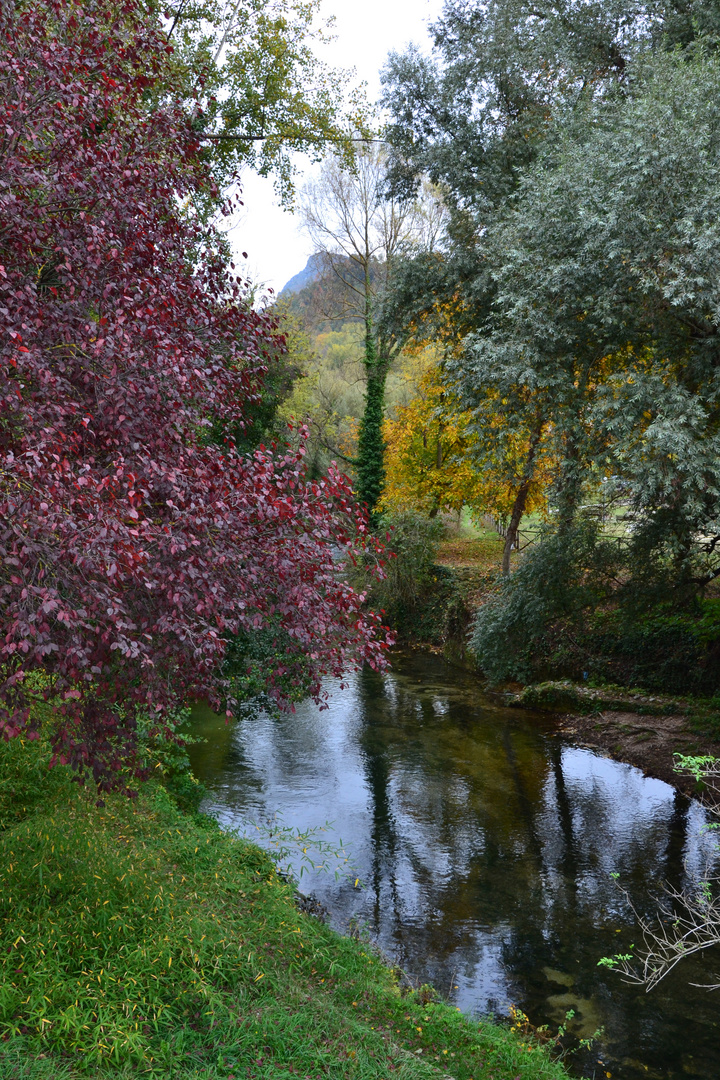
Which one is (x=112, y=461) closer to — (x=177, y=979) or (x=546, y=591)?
(x=177, y=979)

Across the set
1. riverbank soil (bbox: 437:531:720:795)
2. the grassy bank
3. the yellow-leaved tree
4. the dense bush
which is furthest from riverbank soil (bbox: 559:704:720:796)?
the grassy bank

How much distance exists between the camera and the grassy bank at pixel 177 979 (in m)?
4.53

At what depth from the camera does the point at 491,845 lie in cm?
1042

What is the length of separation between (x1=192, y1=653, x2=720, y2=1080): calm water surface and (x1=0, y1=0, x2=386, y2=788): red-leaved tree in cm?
395

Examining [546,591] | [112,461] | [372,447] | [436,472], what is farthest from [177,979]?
[372,447]

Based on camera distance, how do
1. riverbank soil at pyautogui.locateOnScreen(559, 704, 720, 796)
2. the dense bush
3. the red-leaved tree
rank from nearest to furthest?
the red-leaved tree → riverbank soil at pyautogui.locateOnScreen(559, 704, 720, 796) → the dense bush

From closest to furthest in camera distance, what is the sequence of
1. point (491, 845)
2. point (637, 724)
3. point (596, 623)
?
point (491, 845)
point (637, 724)
point (596, 623)

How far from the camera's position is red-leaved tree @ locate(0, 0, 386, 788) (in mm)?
3834

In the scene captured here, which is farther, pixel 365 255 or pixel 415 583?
pixel 365 255

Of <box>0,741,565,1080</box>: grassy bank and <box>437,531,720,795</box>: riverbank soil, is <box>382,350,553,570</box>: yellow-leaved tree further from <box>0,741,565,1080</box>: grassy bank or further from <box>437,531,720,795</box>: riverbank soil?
<box>0,741,565,1080</box>: grassy bank

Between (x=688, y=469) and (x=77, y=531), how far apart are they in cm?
774

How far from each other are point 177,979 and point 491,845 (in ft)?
20.0

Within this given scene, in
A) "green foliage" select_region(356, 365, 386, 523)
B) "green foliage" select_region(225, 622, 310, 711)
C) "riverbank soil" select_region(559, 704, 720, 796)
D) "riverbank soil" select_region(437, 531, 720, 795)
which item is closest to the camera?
"green foliage" select_region(225, 622, 310, 711)

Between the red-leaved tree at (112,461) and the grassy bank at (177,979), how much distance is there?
4.53ft
